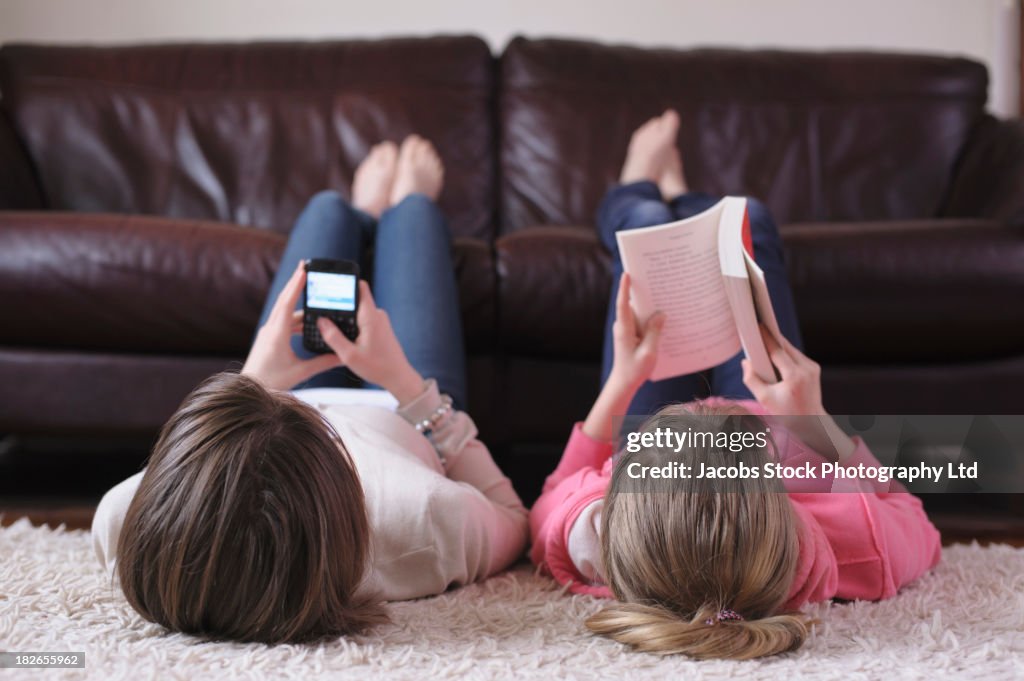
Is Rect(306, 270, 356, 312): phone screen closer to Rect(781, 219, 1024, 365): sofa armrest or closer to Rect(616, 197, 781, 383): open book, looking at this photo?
Rect(616, 197, 781, 383): open book

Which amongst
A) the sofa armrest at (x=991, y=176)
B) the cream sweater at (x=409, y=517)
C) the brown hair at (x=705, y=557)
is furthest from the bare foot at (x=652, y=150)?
the brown hair at (x=705, y=557)

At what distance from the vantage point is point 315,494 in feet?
2.47

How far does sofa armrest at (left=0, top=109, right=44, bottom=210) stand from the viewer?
6.26 feet

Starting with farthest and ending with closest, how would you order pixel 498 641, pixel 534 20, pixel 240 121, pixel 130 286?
pixel 534 20, pixel 240 121, pixel 130 286, pixel 498 641

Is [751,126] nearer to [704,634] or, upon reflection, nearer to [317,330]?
[317,330]

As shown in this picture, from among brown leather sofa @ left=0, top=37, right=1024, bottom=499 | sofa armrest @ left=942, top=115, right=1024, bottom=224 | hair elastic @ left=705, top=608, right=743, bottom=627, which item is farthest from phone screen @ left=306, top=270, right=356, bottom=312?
sofa armrest @ left=942, top=115, right=1024, bottom=224

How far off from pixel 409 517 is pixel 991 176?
4.93 feet

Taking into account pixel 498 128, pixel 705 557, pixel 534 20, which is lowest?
pixel 705 557

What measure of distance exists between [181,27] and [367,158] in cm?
81

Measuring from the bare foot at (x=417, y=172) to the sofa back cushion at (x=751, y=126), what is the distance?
0.27 metres

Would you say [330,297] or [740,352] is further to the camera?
[740,352]

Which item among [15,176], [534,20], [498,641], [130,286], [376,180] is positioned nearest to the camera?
[498,641]

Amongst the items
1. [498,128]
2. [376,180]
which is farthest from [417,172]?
[498,128]

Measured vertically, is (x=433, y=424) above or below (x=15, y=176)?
below
